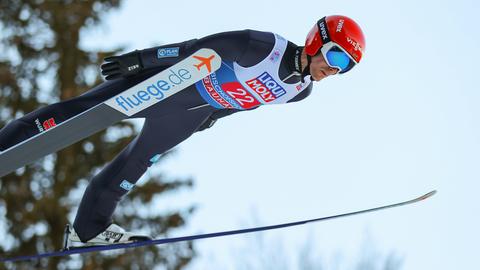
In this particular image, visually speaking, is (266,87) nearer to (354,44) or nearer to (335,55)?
(335,55)

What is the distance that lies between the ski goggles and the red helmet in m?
0.01

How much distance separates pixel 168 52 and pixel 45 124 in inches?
34.8

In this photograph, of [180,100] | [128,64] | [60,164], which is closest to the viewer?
[128,64]

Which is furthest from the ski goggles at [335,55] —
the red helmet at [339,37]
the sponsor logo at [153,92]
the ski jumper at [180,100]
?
the sponsor logo at [153,92]

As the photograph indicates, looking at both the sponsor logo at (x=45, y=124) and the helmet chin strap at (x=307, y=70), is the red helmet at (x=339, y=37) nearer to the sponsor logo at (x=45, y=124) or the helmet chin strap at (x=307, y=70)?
the helmet chin strap at (x=307, y=70)

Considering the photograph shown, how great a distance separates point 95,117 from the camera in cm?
506

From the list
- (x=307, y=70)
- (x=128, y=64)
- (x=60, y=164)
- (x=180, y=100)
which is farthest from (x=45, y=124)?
(x=60, y=164)

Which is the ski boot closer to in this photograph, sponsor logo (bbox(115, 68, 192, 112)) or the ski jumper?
the ski jumper

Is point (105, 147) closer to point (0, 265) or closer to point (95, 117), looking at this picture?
point (0, 265)

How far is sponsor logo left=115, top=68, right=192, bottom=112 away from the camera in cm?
493

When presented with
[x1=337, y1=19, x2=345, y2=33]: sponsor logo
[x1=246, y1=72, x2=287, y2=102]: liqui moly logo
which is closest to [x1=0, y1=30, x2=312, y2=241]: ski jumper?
[x1=246, y1=72, x2=287, y2=102]: liqui moly logo

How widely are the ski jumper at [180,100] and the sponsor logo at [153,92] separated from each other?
0.15 metres

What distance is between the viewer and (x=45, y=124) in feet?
16.9

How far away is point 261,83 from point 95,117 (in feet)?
3.35
